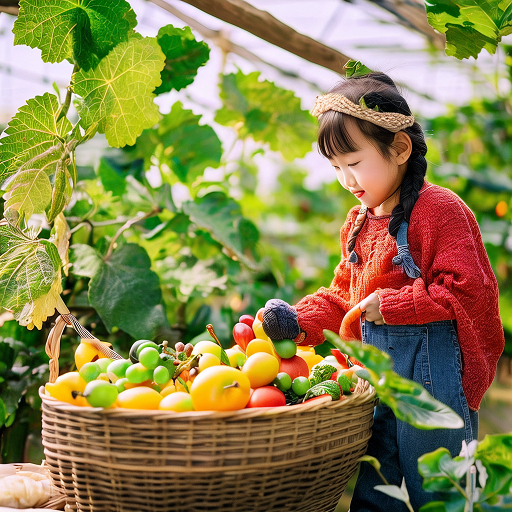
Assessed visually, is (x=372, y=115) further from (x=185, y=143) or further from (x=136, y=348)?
(x=185, y=143)

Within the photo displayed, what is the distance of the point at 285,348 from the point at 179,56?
88cm

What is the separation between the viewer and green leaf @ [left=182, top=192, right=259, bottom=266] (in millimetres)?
1715

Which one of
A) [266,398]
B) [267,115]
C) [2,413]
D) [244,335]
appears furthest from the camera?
[267,115]

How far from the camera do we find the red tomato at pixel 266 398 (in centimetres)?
87

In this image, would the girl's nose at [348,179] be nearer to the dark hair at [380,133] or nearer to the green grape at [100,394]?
the dark hair at [380,133]

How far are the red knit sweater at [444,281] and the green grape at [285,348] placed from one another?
0.07 meters

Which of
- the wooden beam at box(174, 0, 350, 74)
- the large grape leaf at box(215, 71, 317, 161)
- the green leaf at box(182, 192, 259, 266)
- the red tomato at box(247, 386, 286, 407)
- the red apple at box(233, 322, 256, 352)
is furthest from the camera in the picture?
the large grape leaf at box(215, 71, 317, 161)

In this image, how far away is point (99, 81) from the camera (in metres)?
1.18

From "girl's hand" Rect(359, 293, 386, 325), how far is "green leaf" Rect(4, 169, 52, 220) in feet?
2.27

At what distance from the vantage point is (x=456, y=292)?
91 cm

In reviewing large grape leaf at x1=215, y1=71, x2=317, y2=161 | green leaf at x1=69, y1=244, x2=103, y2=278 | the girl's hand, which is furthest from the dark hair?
large grape leaf at x1=215, y1=71, x2=317, y2=161

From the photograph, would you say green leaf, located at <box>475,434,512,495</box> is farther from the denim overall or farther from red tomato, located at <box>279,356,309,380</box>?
red tomato, located at <box>279,356,309,380</box>

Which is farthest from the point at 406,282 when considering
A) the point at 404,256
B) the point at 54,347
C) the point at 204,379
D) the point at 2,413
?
the point at 2,413

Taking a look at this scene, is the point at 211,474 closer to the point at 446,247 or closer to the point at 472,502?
the point at 472,502
